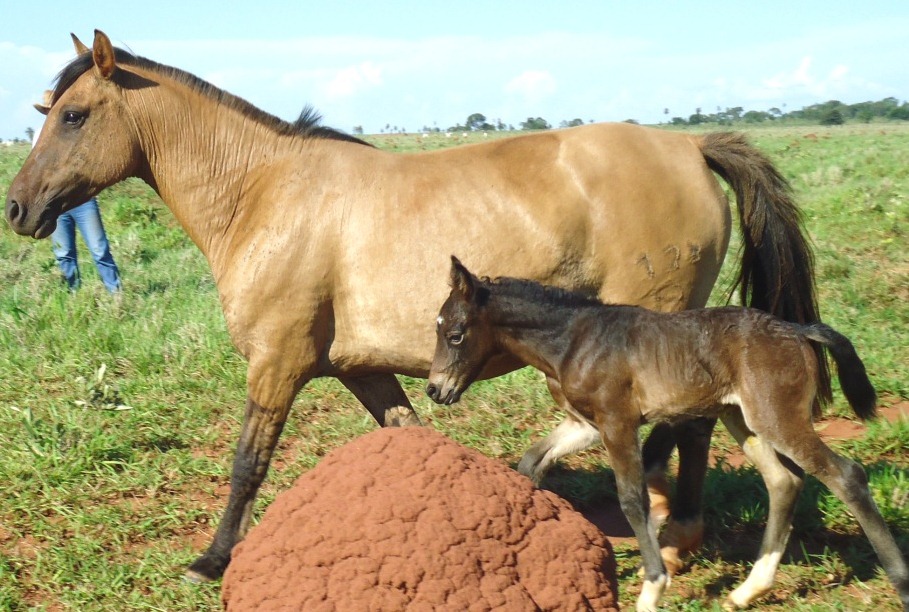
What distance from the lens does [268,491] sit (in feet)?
18.2

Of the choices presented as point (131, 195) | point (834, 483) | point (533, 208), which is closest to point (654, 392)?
point (834, 483)

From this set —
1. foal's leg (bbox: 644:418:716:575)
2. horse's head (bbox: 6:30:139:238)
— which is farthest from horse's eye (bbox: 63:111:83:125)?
foal's leg (bbox: 644:418:716:575)

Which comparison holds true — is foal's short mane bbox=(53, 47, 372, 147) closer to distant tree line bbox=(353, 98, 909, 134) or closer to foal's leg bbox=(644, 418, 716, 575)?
foal's leg bbox=(644, 418, 716, 575)

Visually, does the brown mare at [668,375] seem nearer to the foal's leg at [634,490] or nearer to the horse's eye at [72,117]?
the foal's leg at [634,490]

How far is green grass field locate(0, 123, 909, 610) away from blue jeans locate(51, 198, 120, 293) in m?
0.15

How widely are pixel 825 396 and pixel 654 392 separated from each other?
957 mm

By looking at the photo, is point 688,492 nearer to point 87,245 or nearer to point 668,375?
point 668,375

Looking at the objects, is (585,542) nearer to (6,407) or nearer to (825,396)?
(825,396)

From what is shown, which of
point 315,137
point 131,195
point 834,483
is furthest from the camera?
point 131,195

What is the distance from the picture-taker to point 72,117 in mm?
4711

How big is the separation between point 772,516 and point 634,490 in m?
0.67

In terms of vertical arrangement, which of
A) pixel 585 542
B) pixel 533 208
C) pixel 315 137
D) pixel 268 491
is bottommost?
pixel 268 491

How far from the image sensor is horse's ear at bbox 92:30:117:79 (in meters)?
4.59

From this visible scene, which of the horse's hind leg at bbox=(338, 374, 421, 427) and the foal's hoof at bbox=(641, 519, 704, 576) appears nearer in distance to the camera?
the foal's hoof at bbox=(641, 519, 704, 576)
